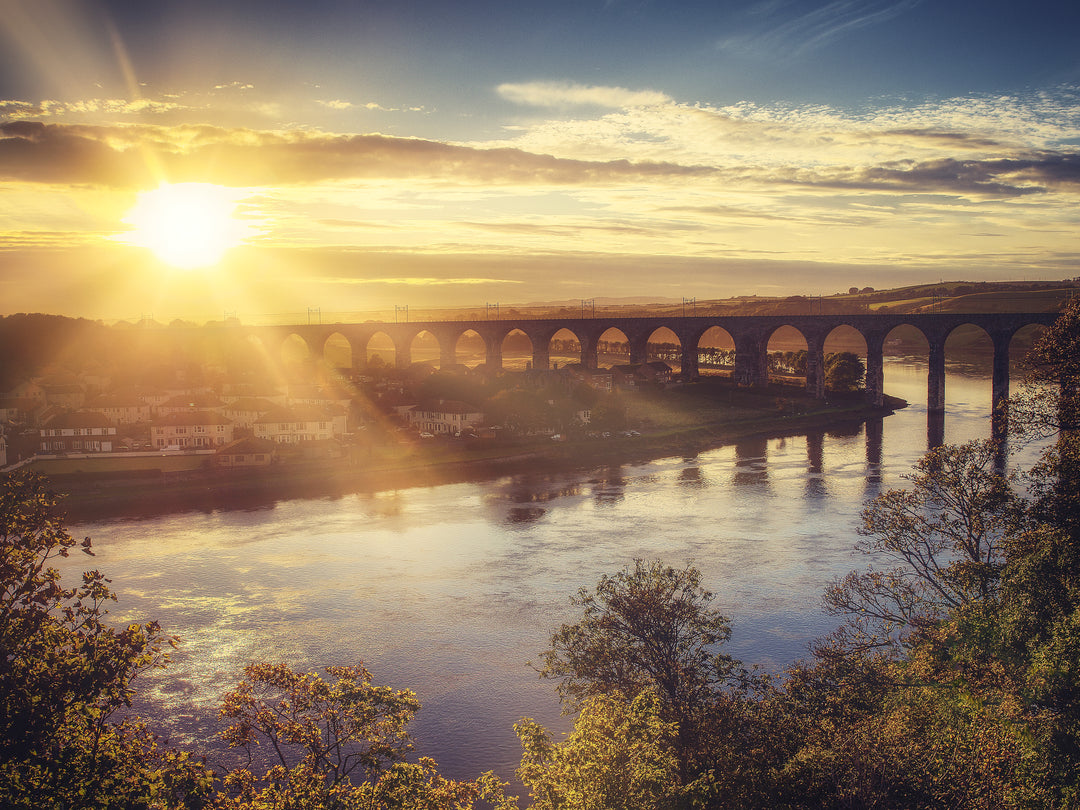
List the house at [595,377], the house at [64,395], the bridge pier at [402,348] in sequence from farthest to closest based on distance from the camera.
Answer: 1. the bridge pier at [402,348]
2. the house at [595,377]
3. the house at [64,395]

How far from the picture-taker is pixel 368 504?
37000 millimetres

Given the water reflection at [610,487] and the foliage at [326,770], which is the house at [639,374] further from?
the foliage at [326,770]

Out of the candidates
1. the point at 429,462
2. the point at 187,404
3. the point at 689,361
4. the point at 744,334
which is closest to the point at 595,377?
the point at 689,361

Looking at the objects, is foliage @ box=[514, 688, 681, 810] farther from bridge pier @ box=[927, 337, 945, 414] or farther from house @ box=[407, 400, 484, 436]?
bridge pier @ box=[927, 337, 945, 414]

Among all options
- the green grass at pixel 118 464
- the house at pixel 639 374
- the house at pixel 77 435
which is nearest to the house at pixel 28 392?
the house at pixel 77 435

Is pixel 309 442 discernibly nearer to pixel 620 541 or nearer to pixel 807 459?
pixel 620 541

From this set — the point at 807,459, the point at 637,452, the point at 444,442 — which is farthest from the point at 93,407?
the point at 807,459

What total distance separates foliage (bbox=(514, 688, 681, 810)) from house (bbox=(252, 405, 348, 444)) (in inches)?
1534

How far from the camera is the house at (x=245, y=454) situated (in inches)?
1671

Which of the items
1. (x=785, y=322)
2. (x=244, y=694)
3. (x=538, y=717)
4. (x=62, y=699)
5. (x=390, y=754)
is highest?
(x=785, y=322)

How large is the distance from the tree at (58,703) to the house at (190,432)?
39.6m

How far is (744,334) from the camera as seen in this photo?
7375cm

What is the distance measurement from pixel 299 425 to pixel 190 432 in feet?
20.4

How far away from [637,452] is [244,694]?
137ft
